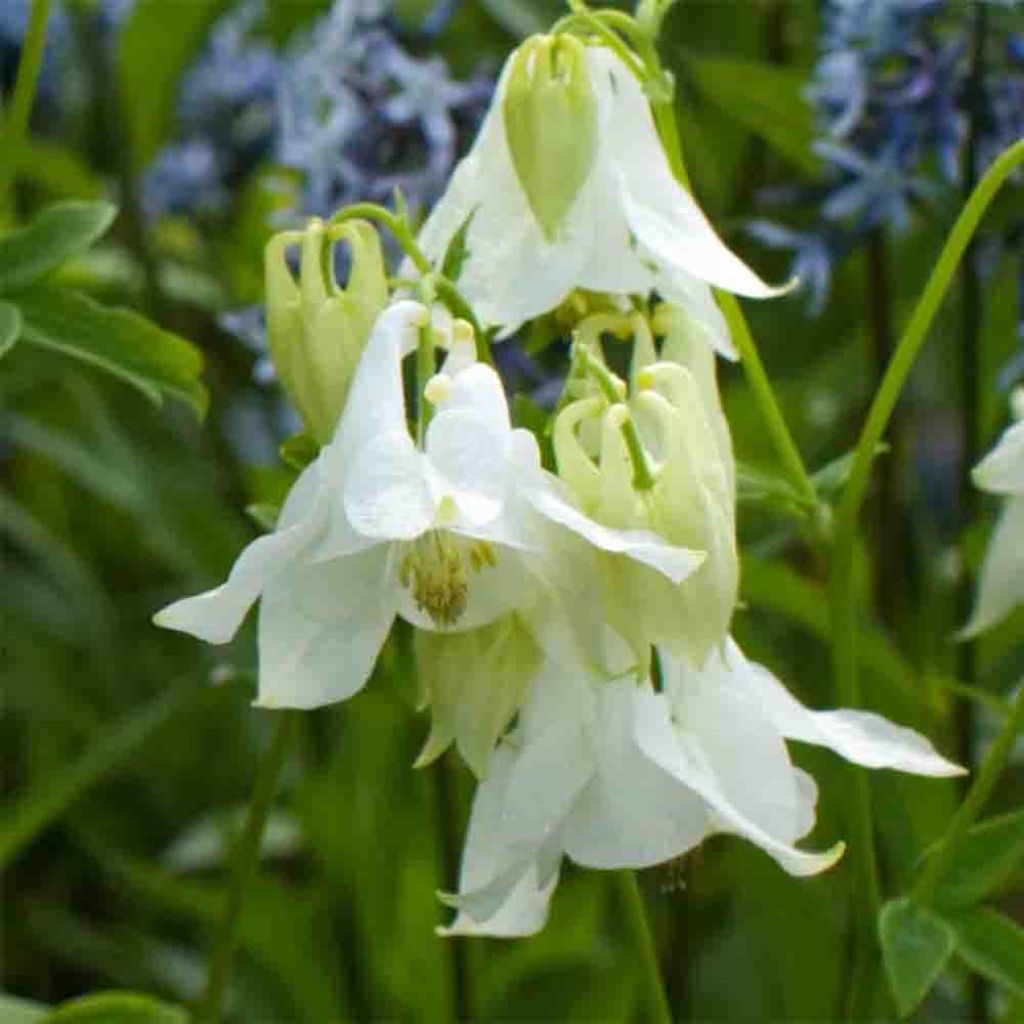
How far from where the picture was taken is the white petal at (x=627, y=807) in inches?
23.8

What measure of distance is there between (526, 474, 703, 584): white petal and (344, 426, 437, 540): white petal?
0.10 ft

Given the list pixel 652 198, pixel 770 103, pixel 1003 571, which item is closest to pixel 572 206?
pixel 652 198

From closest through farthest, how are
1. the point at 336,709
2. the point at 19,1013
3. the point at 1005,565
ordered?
the point at 1005,565 → the point at 19,1013 → the point at 336,709

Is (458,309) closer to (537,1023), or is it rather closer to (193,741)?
(537,1023)

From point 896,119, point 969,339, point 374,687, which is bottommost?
point 374,687

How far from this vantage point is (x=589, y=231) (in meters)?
0.66

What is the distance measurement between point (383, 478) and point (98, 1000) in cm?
35

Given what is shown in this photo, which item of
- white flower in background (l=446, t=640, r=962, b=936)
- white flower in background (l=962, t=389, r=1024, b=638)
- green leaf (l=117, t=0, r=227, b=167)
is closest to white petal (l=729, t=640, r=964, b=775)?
white flower in background (l=446, t=640, r=962, b=936)

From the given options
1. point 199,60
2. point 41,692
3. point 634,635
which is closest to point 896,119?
point 634,635

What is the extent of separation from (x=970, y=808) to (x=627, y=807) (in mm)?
158

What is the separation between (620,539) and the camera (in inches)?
22.2

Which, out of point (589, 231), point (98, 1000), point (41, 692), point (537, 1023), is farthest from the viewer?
point (41, 692)

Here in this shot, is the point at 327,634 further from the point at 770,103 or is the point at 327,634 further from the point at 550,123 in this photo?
the point at 770,103

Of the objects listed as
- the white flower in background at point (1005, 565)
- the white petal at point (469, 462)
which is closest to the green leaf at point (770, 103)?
the white flower in background at point (1005, 565)
